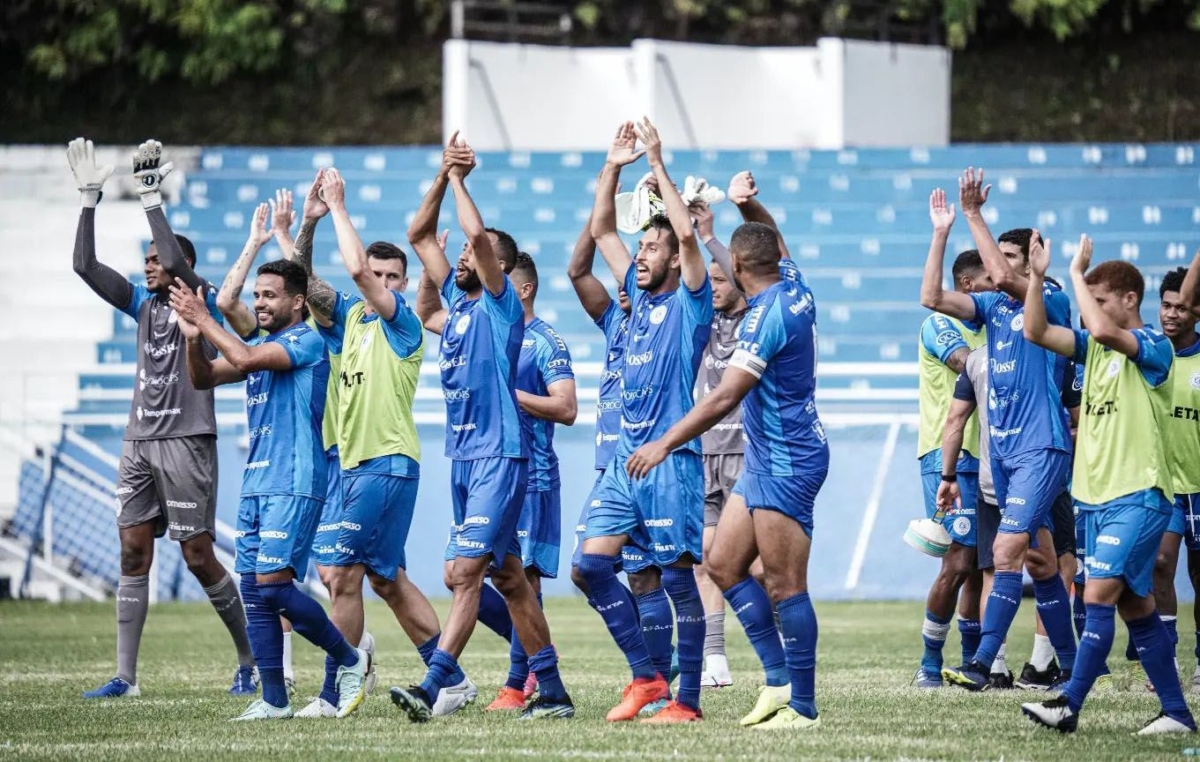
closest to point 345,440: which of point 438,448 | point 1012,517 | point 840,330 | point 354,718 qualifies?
point 354,718

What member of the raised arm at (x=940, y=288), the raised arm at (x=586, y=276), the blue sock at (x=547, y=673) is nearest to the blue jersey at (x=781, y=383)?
the blue sock at (x=547, y=673)

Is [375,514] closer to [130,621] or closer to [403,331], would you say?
[403,331]

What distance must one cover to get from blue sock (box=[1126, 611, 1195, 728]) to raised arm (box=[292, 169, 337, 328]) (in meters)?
4.69

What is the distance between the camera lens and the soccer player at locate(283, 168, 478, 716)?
891cm

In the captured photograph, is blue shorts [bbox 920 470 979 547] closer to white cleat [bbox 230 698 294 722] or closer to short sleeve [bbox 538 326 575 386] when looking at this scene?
short sleeve [bbox 538 326 575 386]

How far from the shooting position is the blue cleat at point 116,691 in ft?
Result: 31.8

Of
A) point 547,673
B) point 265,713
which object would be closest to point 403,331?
point 547,673

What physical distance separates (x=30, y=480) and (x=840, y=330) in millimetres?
10449

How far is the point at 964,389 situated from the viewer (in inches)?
406

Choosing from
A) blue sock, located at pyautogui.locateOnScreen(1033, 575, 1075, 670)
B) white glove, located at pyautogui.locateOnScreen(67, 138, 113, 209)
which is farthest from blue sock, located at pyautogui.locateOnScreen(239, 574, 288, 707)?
blue sock, located at pyautogui.locateOnScreen(1033, 575, 1075, 670)

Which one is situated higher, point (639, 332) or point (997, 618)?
point (639, 332)

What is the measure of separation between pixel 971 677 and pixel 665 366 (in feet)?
9.68

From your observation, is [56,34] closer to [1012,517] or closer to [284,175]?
[284,175]

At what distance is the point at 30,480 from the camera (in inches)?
760
